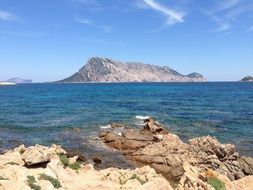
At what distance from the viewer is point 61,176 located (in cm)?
2669

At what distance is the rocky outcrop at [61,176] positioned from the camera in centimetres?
2356

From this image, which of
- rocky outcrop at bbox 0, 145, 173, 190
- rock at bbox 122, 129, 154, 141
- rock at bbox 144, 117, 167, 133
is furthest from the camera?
rock at bbox 144, 117, 167, 133

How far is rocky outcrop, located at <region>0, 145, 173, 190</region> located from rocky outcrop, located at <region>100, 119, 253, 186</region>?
823 cm

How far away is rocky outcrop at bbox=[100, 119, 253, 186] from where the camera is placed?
1462 inches

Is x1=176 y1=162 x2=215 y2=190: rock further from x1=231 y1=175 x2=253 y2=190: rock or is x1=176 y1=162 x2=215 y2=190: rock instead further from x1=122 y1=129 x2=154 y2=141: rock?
x1=122 y1=129 x2=154 y2=141: rock

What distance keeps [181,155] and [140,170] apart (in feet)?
43.0

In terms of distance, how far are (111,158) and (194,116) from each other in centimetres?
3913

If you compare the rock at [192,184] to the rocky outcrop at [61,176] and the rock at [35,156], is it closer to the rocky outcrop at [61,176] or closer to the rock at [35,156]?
the rocky outcrop at [61,176]

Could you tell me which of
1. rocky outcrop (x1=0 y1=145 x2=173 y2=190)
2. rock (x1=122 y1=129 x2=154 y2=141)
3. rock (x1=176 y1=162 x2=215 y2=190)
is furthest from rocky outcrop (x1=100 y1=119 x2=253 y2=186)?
rock (x1=176 y1=162 x2=215 y2=190)

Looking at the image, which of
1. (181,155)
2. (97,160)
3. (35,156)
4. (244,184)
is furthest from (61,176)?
(181,155)

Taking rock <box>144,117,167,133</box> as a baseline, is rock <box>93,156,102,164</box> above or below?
below

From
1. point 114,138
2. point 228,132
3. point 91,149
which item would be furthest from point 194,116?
point 91,149

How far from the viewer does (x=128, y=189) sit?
80.3 feet

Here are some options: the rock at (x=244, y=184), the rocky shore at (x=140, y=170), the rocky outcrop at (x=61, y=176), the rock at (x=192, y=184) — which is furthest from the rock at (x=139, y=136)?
the rock at (x=192, y=184)
